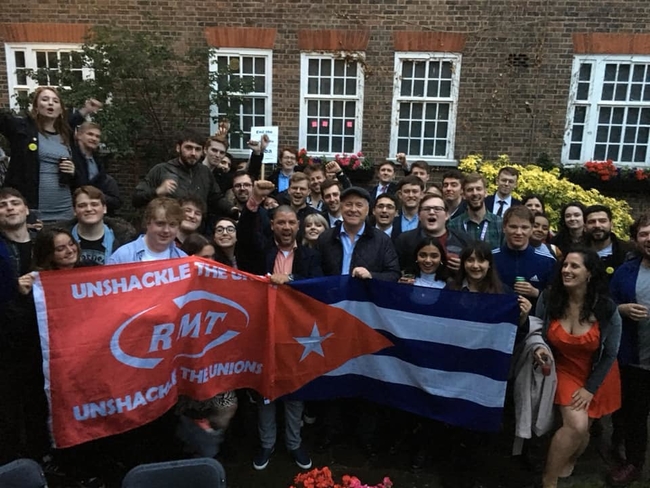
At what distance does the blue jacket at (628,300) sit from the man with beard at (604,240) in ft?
2.77

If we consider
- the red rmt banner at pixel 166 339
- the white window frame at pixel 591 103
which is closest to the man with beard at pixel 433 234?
the red rmt banner at pixel 166 339

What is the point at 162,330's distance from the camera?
335 cm

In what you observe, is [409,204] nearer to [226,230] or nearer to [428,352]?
[428,352]

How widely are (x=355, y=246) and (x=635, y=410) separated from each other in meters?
2.22

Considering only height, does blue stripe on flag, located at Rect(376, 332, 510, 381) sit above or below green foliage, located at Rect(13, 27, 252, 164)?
below

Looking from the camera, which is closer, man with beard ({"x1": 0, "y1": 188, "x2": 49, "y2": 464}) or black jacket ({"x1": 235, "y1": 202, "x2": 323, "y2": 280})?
man with beard ({"x1": 0, "y1": 188, "x2": 49, "y2": 464})

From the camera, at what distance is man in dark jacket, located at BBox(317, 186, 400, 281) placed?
13.1 feet

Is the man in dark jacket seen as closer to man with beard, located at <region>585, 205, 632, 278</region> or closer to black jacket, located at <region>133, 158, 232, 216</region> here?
black jacket, located at <region>133, 158, 232, 216</region>

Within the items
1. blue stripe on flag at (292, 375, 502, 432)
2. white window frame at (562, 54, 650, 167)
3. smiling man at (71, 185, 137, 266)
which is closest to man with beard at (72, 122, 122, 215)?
smiling man at (71, 185, 137, 266)

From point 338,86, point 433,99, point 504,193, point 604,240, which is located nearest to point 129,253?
point 604,240

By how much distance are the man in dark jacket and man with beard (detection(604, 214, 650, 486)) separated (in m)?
1.53

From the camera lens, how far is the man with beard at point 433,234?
163 inches

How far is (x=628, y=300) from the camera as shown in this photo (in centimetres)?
361

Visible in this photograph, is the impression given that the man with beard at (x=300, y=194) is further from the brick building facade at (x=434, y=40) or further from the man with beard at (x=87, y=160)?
the brick building facade at (x=434, y=40)
